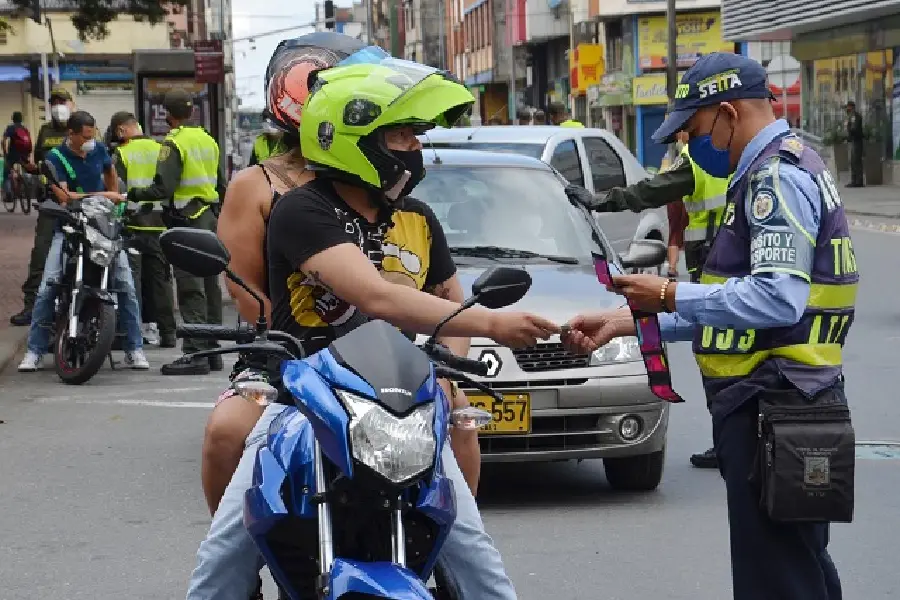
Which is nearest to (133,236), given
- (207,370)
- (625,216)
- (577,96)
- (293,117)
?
(207,370)

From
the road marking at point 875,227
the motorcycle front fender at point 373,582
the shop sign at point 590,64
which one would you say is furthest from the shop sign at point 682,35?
the motorcycle front fender at point 373,582

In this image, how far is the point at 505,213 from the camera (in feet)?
31.0

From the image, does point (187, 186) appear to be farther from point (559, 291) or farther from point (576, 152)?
point (559, 291)

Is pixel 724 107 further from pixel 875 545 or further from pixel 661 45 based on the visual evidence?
pixel 661 45

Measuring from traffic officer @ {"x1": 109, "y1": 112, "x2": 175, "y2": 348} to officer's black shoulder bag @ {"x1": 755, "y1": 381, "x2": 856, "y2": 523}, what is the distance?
32.8 feet

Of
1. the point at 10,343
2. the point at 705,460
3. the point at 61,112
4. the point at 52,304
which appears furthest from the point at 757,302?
the point at 61,112

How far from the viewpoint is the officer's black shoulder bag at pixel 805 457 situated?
4672 mm

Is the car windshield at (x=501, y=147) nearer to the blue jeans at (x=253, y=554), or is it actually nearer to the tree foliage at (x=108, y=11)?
the tree foliage at (x=108, y=11)

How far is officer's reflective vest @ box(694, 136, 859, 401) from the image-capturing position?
4648 mm

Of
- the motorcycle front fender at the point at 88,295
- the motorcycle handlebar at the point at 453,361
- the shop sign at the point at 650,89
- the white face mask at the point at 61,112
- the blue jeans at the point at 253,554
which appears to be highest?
the shop sign at the point at 650,89

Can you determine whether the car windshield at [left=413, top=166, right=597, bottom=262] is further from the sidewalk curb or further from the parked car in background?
the parked car in background

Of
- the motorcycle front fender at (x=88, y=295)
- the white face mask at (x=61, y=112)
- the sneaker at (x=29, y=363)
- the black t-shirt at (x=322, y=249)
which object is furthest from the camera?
the white face mask at (x=61, y=112)

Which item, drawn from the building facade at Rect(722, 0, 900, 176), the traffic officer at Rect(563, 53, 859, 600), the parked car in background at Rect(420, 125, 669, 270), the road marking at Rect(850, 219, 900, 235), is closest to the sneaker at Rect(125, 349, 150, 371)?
the parked car in background at Rect(420, 125, 669, 270)

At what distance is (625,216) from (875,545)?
865 centimetres
